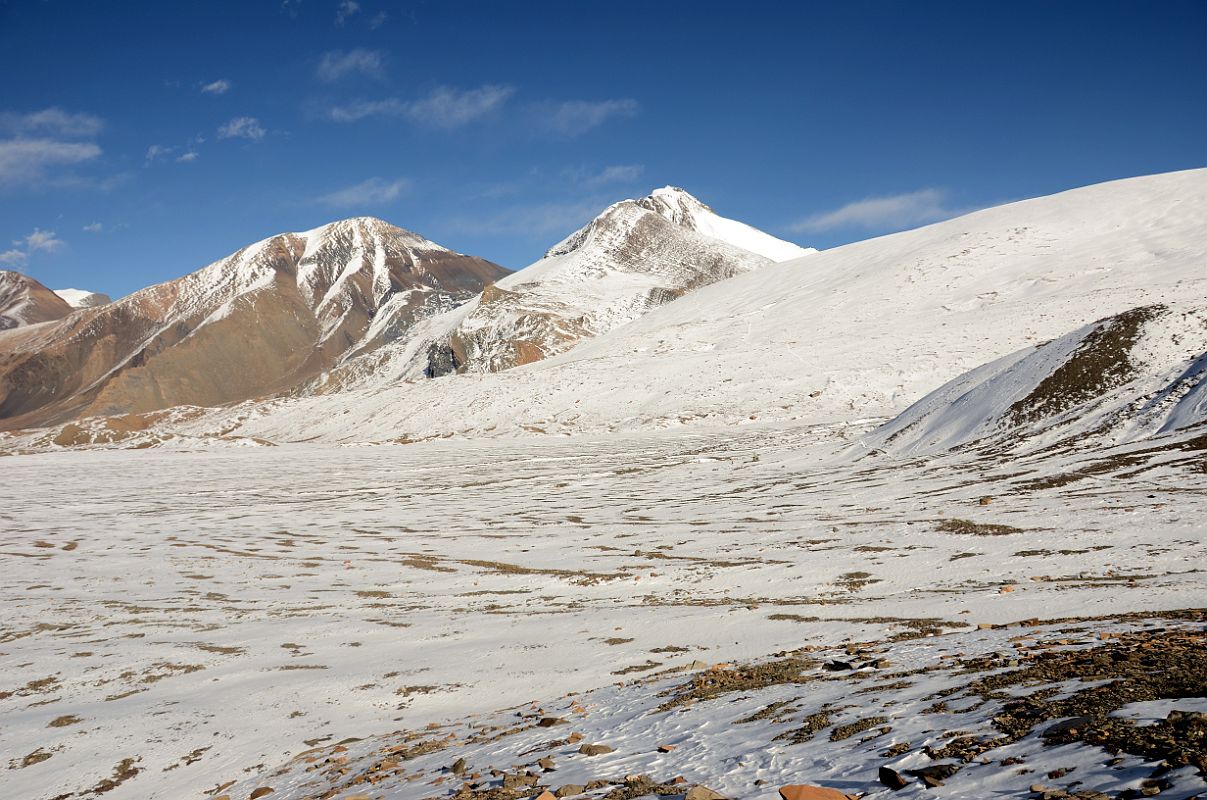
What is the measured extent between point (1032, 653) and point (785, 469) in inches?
1055

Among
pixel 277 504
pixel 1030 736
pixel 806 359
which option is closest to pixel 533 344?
pixel 806 359

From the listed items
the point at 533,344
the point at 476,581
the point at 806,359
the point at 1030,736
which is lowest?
the point at 476,581

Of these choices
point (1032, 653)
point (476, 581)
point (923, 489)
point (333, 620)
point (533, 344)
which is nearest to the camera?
point (1032, 653)

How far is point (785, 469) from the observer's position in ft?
110

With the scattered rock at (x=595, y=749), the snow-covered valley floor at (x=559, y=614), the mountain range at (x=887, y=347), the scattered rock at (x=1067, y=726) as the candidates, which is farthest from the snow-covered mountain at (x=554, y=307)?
the scattered rock at (x=1067, y=726)

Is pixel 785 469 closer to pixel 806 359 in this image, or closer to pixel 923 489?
pixel 923 489

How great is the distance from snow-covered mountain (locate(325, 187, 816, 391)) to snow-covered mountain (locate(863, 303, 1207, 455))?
275ft

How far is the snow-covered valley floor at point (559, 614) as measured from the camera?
6.74 meters

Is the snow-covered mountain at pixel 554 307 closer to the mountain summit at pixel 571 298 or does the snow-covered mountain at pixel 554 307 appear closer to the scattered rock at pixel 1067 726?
the mountain summit at pixel 571 298

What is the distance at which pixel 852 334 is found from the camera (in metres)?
76.2

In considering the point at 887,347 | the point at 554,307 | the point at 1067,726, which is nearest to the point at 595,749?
the point at 1067,726

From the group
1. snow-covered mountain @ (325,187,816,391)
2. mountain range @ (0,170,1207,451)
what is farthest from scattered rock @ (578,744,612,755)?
snow-covered mountain @ (325,187,816,391)

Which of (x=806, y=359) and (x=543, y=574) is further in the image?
(x=806, y=359)

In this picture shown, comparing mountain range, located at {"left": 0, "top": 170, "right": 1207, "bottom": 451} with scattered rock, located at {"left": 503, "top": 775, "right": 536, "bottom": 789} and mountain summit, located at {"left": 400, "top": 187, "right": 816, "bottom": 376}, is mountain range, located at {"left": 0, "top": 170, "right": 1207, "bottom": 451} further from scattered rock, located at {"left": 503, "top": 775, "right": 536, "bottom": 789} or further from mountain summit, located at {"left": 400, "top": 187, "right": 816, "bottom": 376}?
scattered rock, located at {"left": 503, "top": 775, "right": 536, "bottom": 789}
